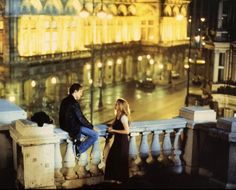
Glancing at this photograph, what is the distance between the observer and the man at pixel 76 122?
38.3 feet

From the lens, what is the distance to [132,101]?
64188 millimetres

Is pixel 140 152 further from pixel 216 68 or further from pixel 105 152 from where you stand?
pixel 216 68

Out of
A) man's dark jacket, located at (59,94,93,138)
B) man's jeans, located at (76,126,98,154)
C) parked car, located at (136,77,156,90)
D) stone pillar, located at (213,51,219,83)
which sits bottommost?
parked car, located at (136,77,156,90)

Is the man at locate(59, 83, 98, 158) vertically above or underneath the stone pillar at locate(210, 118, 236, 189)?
above

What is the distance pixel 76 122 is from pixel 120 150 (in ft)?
3.73

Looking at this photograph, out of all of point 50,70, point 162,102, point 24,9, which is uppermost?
point 24,9

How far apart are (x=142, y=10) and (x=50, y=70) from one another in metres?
30.1

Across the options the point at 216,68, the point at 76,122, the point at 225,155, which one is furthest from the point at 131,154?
the point at 216,68

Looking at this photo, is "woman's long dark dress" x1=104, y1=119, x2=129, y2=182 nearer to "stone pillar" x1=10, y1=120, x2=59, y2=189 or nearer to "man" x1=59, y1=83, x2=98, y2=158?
"man" x1=59, y1=83, x2=98, y2=158

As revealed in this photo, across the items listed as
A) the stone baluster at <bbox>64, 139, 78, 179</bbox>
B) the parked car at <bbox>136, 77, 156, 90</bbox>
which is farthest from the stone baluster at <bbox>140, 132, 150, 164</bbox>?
the parked car at <bbox>136, 77, 156, 90</bbox>

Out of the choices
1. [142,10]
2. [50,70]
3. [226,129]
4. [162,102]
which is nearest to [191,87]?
[162,102]

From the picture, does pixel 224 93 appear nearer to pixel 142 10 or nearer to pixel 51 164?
pixel 51 164

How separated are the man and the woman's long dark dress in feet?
1.65

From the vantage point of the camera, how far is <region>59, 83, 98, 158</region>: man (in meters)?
11.7
